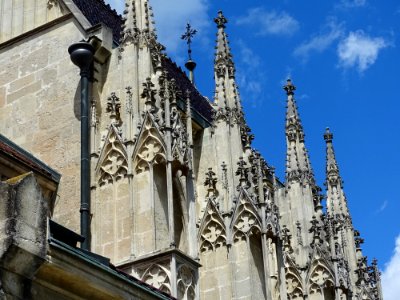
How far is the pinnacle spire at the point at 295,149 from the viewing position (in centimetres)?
2936

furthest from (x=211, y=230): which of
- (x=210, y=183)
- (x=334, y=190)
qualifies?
(x=334, y=190)

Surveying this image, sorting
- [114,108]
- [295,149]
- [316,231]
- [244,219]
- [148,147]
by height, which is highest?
[295,149]

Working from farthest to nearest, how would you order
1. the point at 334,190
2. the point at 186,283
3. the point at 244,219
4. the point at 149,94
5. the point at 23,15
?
the point at 334,190
the point at 23,15
the point at 244,219
the point at 149,94
the point at 186,283

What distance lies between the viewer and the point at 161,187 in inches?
709

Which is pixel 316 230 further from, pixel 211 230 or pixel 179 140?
pixel 179 140

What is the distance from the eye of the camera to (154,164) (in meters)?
18.0

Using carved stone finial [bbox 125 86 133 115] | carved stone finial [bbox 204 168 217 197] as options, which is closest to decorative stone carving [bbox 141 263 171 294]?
Answer: carved stone finial [bbox 125 86 133 115]

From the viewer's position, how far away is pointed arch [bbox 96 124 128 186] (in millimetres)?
18375

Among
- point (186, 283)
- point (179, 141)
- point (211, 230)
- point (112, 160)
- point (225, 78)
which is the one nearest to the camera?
point (186, 283)

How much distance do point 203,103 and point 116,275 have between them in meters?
21.6

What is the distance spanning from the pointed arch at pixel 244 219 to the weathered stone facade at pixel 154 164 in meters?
0.02

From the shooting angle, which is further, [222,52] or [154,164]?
[222,52]

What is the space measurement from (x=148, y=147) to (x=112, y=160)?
88 cm

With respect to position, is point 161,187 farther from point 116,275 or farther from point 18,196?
point 18,196
